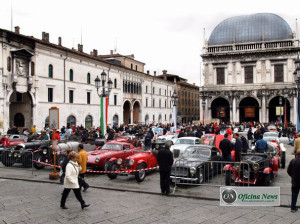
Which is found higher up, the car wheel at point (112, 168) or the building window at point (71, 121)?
the building window at point (71, 121)

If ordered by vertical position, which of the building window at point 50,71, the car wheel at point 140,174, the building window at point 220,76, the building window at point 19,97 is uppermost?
the building window at point 220,76

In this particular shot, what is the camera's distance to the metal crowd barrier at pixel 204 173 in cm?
1063

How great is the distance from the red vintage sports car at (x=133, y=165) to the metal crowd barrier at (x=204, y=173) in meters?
1.54

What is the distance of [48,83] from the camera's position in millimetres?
34938

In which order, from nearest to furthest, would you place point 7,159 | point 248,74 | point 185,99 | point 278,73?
point 7,159, point 278,73, point 248,74, point 185,99

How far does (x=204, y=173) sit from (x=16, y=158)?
389 inches

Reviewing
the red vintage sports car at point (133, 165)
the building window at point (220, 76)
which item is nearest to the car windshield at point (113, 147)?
the red vintage sports car at point (133, 165)

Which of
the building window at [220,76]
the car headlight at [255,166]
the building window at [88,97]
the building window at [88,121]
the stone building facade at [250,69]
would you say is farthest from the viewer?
the building window at [220,76]

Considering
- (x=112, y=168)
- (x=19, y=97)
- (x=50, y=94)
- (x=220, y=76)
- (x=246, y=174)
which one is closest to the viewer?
(x=246, y=174)

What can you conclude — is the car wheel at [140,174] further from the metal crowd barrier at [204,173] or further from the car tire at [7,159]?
the car tire at [7,159]

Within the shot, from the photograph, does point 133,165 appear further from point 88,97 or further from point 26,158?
point 88,97

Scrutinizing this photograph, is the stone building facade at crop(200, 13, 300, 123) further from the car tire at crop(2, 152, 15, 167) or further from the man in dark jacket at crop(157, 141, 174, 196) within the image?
the man in dark jacket at crop(157, 141, 174, 196)

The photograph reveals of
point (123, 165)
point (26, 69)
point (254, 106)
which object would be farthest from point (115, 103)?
point (123, 165)

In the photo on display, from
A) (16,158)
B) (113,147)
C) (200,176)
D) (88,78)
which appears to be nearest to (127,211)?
(200,176)
